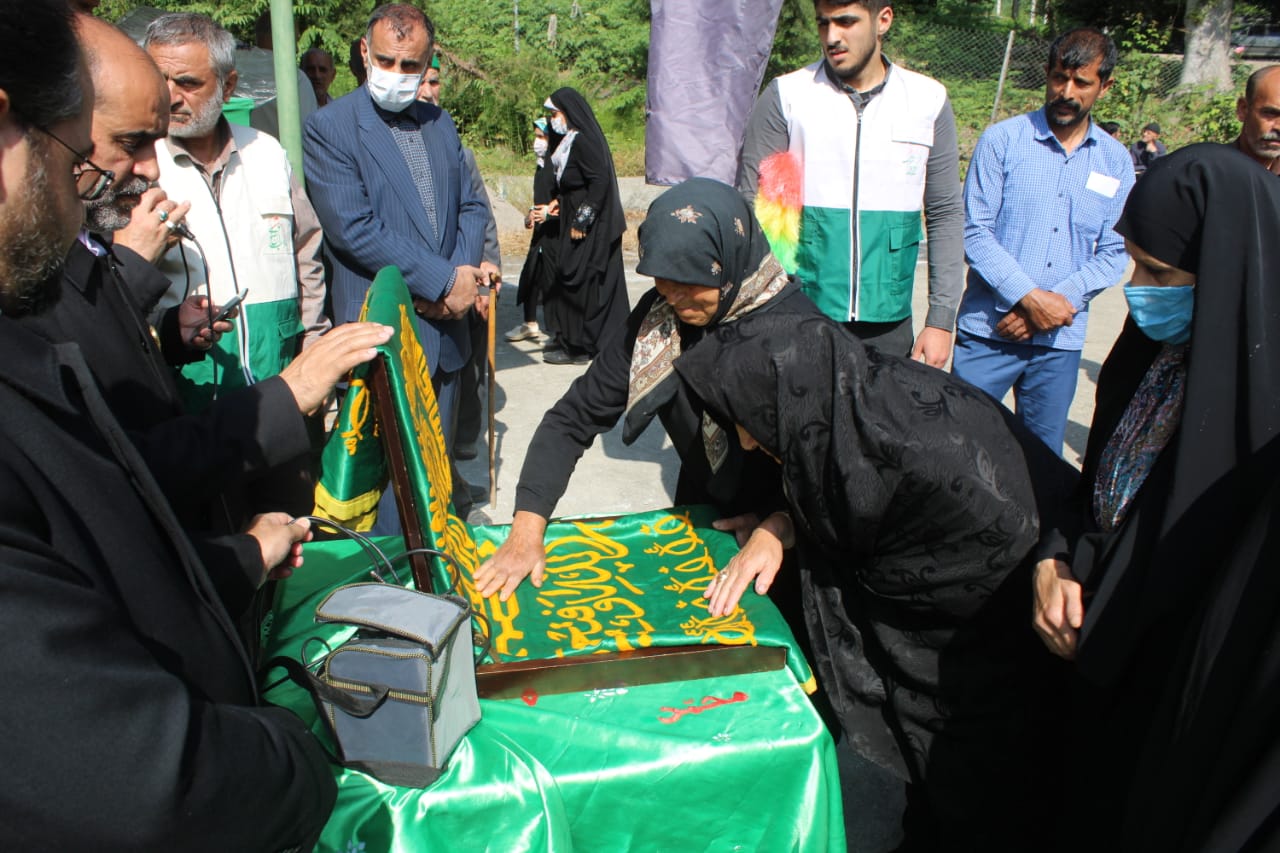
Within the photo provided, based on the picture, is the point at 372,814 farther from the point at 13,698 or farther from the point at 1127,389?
the point at 1127,389

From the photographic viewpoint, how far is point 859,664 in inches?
80.6

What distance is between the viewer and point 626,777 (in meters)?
1.57

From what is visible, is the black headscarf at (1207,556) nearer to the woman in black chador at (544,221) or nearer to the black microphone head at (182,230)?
the black microphone head at (182,230)

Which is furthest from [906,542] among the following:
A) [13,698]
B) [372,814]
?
[13,698]

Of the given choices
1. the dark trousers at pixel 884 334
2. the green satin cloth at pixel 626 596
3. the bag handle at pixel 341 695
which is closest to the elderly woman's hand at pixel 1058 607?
the green satin cloth at pixel 626 596

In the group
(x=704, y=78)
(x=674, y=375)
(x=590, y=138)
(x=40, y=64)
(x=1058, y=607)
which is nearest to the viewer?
(x=40, y=64)

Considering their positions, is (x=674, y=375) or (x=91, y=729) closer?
(x=91, y=729)

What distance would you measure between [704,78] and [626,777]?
294 centimetres

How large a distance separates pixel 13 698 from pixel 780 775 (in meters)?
1.22

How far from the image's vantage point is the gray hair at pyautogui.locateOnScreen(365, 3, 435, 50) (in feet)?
10.4

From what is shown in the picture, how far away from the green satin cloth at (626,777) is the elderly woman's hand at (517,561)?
0.37 metres

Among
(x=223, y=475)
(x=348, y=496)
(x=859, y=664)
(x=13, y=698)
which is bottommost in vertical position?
(x=859, y=664)

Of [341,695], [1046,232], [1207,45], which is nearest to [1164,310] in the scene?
[341,695]

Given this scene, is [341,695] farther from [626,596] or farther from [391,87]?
[391,87]
